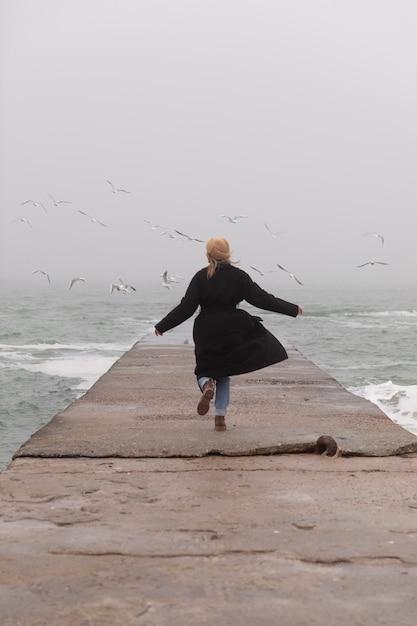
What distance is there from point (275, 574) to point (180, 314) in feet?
9.21

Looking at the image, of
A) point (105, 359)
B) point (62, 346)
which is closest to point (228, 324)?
point (105, 359)

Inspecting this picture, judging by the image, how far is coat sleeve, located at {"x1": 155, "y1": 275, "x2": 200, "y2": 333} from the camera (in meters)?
5.38

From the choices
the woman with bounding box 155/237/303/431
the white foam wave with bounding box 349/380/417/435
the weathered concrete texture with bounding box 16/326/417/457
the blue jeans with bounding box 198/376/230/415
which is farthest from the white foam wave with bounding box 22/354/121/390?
the woman with bounding box 155/237/303/431

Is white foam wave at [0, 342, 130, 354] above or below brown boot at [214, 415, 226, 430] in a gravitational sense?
below

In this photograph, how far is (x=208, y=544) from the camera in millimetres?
3188

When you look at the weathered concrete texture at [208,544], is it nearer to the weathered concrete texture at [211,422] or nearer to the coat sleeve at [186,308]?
the weathered concrete texture at [211,422]

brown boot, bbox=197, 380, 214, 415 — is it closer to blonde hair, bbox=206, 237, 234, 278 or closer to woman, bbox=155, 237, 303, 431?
woman, bbox=155, 237, 303, 431

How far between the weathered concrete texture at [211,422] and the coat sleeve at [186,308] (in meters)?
0.81

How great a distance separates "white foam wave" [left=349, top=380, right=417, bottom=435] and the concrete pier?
14.1ft

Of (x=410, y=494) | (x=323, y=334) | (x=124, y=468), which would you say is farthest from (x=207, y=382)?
(x=323, y=334)

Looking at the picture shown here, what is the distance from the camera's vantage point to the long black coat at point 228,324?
17.6 feet

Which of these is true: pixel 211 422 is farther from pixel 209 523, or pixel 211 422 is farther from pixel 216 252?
pixel 209 523

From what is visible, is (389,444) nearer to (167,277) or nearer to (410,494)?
(410,494)

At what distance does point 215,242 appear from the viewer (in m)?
5.41
